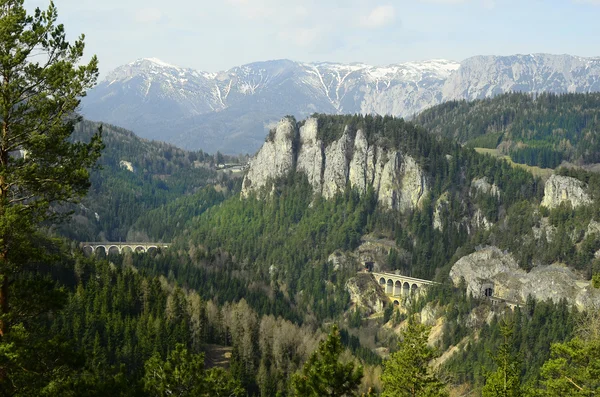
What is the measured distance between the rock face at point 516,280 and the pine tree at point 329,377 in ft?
409

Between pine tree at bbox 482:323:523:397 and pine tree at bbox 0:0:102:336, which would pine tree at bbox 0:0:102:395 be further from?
pine tree at bbox 482:323:523:397

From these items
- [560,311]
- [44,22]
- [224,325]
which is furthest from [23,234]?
[560,311]

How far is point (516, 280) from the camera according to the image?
561ft

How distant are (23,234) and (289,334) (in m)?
101

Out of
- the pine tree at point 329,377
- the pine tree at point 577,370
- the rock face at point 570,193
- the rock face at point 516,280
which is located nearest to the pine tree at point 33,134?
the pine tree at point 329,377

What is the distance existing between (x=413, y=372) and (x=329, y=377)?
1183 cm

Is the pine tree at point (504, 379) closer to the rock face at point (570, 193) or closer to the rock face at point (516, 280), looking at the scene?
the rock face at point (516, 280)

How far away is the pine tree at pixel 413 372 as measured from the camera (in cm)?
4203

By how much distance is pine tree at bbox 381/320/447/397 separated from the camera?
42.0m

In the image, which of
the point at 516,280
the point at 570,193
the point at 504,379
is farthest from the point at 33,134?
the point at 570,193

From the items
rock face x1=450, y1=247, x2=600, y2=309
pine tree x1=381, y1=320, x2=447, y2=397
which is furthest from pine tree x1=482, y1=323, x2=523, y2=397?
rock face x1=450, y1=247, x2=600, y2=309

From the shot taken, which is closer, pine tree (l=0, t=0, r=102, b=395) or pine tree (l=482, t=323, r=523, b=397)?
pine tree (l=0, t=0, r=102, b=395)

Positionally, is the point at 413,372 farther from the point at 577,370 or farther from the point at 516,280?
the point at 516,280

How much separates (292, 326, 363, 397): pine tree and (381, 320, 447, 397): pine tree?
9509 millimetres
